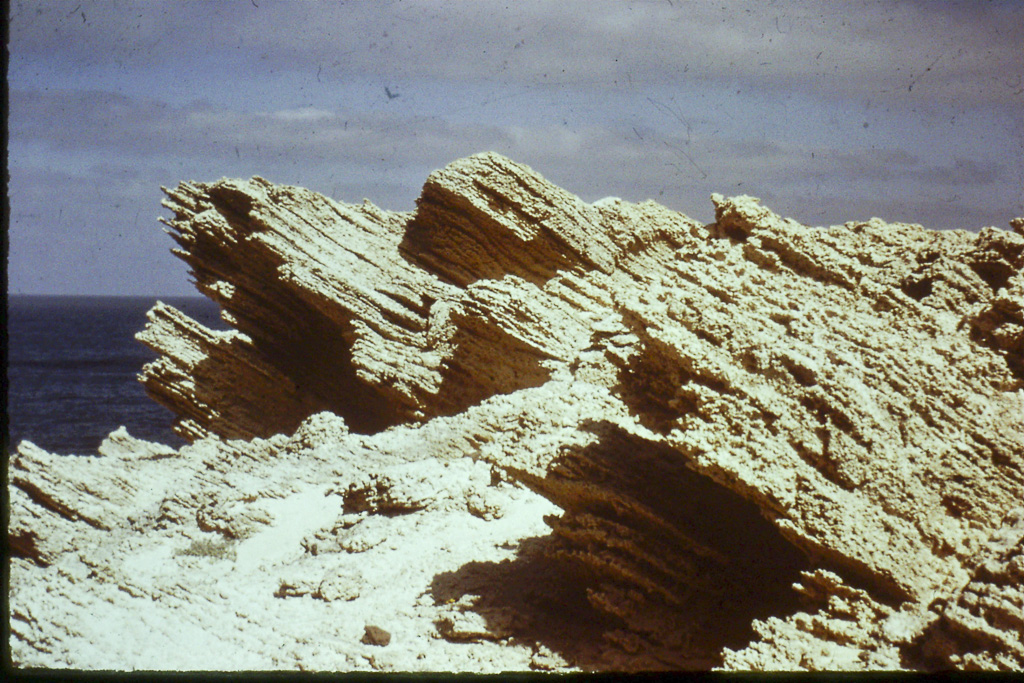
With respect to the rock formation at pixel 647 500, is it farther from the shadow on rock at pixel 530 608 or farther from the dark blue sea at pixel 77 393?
the dark blue sea at pixel 77 393

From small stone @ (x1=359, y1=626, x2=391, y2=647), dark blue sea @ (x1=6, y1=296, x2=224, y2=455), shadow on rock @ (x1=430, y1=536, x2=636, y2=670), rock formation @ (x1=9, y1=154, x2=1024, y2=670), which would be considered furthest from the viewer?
dark blue sea @ (x1=6, y1=296, x2=224, y2=455)

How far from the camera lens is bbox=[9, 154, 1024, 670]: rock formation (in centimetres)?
591

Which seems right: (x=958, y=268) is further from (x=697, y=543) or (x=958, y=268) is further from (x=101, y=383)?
(x=101, y=383)

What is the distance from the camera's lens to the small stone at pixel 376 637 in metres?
7.35

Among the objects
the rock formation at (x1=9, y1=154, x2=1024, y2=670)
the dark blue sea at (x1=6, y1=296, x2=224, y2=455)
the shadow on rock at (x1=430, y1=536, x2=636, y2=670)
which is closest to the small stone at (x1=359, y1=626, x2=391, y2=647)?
the rock formation at (x1=9, y1=154, x2=1024, y2=670)

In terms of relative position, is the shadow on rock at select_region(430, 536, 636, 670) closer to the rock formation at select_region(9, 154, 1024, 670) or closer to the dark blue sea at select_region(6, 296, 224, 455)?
the rock formation at select_region(9, 154, 1024, 670)

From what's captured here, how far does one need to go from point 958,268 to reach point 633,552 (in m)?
3.69

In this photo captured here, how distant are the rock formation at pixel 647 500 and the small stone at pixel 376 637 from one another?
0.05 meters

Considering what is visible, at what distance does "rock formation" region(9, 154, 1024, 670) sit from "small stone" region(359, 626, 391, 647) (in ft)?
0.16

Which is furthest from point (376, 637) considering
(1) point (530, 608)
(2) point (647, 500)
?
(2) point (647, 500)

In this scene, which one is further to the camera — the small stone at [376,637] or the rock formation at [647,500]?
the small stone at [376,637]

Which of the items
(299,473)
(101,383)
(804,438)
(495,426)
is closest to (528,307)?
(495,426)

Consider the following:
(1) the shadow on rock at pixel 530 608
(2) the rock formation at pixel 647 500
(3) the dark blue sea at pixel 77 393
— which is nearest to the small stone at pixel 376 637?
(2) the rock formation at pixel 647 500

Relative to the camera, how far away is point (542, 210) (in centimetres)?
1345
